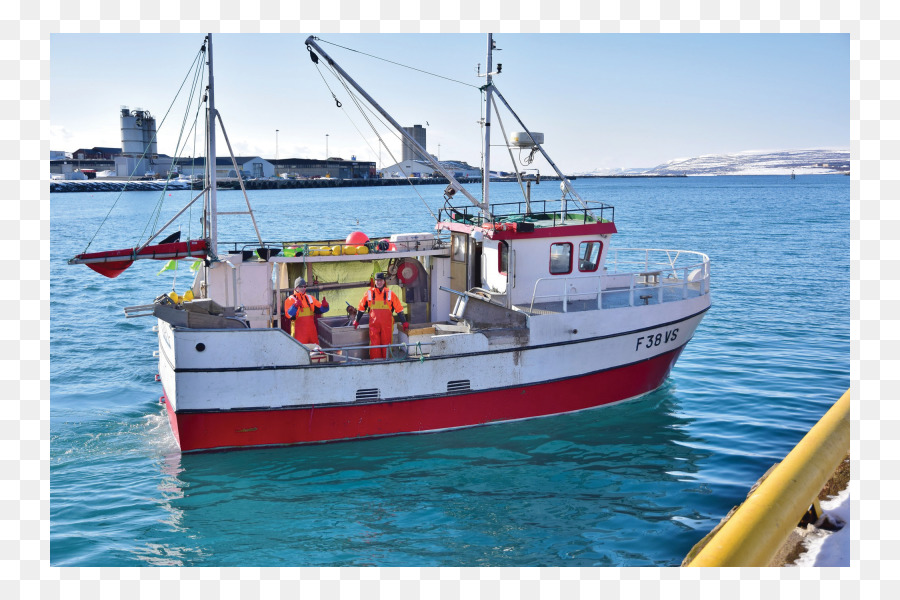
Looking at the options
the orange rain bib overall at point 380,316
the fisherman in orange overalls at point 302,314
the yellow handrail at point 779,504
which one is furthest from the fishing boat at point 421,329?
the yellow handrail at point 779,504

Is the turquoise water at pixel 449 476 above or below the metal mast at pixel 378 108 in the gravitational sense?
below

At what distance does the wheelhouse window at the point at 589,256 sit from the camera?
14.7 metres

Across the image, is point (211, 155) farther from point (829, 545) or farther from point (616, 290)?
point (829, 545)

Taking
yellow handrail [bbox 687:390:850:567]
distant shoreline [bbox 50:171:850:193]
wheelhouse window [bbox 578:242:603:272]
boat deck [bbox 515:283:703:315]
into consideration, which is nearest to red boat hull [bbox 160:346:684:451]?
boat deck [bbox 515:283:703:315]

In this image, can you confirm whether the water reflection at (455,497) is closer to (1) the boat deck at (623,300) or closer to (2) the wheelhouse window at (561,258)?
(1) the boat deck at (623,300)

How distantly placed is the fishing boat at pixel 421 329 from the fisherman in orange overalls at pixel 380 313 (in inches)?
11.2

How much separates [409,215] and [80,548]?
205 ft

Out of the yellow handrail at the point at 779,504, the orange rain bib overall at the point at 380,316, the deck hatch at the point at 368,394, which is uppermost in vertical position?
the orange rain bib overall at the point at 380,316

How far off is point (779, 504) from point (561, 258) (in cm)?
909

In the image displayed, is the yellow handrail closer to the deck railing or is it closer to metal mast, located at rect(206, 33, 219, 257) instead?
the deck railing

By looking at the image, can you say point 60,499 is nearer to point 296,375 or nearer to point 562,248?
point 296,375

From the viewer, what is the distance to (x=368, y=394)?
41.7ft

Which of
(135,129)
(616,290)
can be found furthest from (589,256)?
(135,129)

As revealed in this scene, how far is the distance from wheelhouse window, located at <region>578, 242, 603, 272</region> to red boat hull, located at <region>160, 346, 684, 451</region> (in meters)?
2.05
